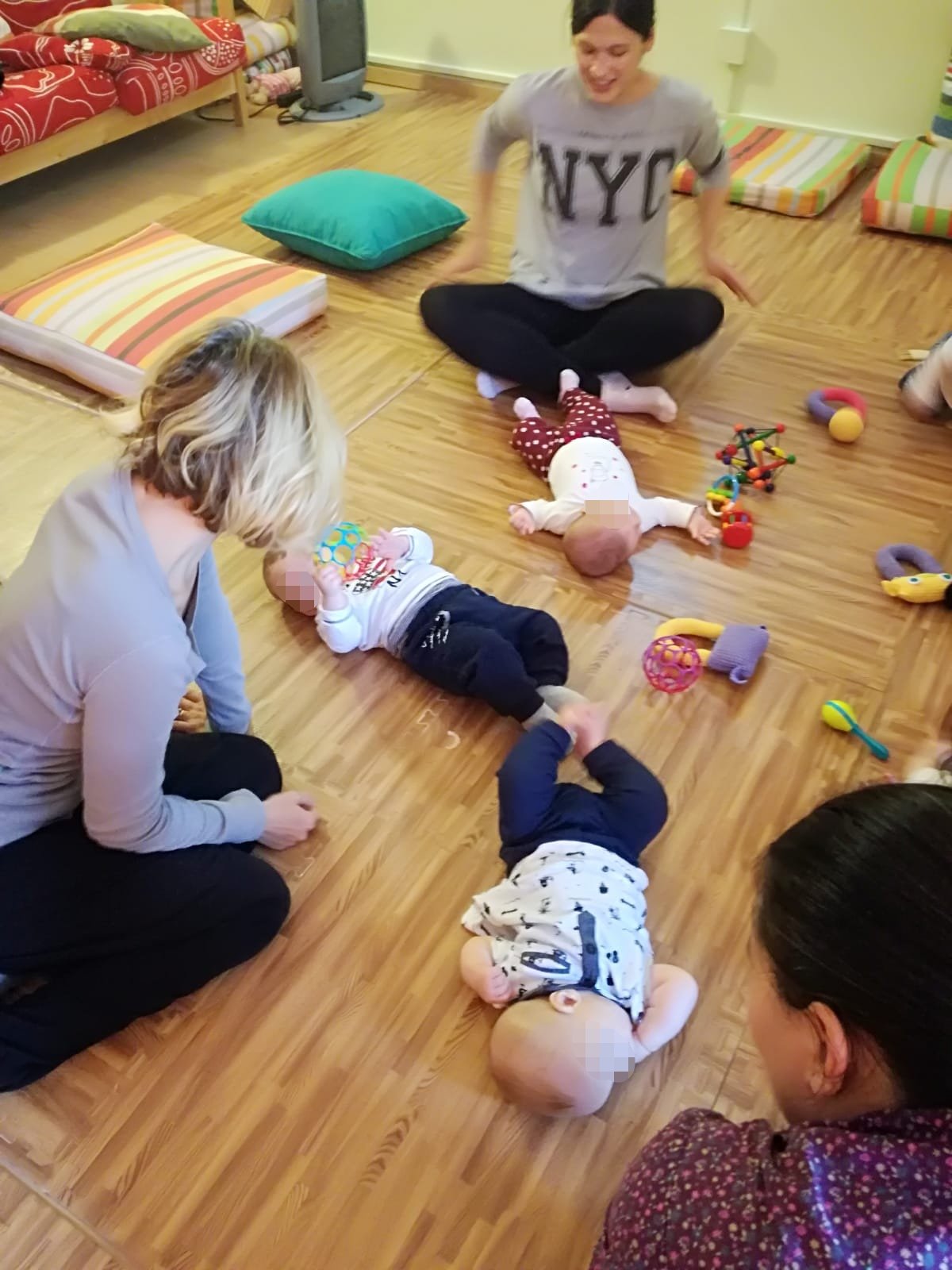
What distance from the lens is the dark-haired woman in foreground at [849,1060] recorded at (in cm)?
62

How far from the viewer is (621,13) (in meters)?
1.89

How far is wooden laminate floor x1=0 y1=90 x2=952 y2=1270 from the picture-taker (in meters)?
1.07

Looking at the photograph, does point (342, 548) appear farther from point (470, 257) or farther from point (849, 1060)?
point (849, 1060)

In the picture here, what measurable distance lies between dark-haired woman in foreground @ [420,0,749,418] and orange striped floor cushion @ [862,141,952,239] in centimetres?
93

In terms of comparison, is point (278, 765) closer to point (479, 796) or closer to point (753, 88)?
point (479, 796)

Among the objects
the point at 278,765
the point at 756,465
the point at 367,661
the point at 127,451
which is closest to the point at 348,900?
the point at 278,765

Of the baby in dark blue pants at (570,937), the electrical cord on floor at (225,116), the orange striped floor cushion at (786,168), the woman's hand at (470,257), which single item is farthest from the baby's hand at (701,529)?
the electrical cord on floor at (225,116)

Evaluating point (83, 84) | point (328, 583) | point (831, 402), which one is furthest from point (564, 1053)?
point (83, 84)

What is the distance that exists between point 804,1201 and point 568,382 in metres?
1.77

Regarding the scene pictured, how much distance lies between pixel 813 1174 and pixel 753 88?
12.0 ft

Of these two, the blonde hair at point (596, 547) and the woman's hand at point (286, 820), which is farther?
the blonde hair at point (596, 547)

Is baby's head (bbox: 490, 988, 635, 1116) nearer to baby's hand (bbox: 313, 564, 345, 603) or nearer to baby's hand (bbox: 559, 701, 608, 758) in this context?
baby's hand (bbox: 559, 701, 608, 758)

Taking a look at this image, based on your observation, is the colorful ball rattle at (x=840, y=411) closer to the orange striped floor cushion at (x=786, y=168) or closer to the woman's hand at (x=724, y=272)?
the woman's hand at (x=724, y=272)

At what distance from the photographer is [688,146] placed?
2148 mm
